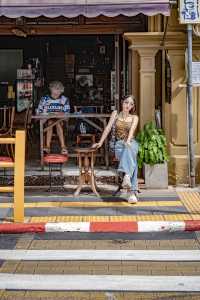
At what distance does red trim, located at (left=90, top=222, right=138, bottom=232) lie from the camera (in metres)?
8.48

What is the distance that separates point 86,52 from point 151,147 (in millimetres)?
7112

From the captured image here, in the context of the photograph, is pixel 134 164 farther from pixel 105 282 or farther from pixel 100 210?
pixel 105 282

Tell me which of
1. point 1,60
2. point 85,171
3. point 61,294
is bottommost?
point 61,294

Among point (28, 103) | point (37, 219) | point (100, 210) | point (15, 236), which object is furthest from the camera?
point (28, 103)

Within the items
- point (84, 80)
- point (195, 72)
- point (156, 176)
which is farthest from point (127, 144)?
point (84, 80)

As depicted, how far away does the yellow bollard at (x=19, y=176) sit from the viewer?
8500 millimetres

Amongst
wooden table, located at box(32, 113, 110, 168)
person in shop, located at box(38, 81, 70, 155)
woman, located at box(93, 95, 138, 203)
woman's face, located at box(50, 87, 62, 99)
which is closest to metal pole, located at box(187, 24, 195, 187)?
woman, located at box(93, 95, 138, 203)

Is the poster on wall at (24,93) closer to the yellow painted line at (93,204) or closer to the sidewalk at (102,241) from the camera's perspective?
the sidewalk at (102,241)

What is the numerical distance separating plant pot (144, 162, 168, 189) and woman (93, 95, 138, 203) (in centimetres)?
86

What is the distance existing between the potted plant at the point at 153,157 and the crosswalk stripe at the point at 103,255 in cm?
340

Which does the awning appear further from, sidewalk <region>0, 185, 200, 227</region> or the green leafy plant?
sidewalk <region>0, 185, 200, 227</region>

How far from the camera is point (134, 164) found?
9883mm

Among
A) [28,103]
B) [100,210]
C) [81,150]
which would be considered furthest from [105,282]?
[28,103]

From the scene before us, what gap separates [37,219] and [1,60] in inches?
383
